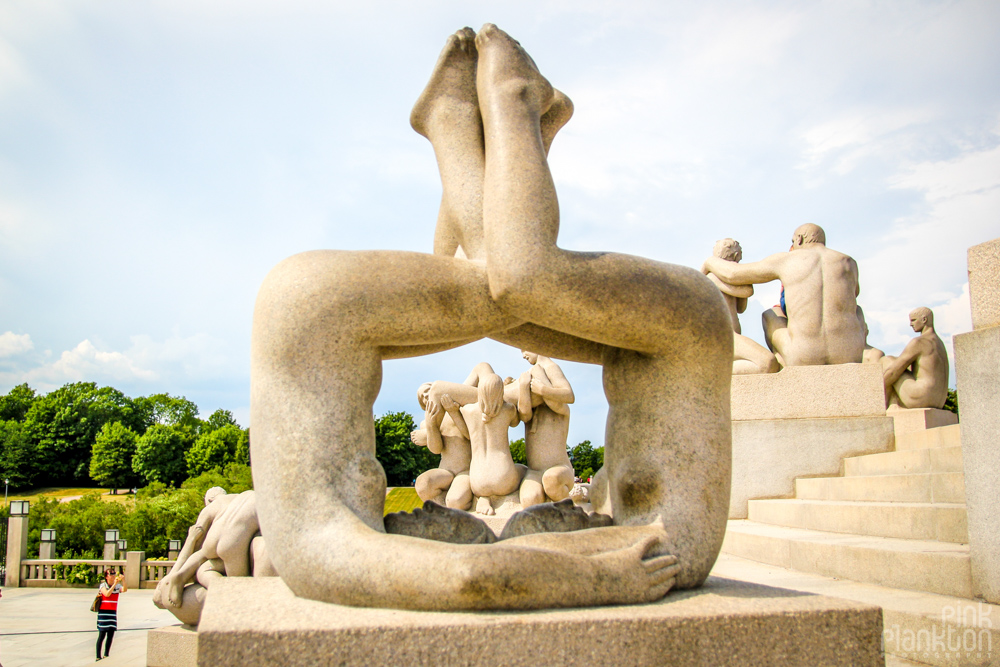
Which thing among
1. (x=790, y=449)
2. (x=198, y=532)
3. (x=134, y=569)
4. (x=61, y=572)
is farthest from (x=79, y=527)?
(x=790, y=449)

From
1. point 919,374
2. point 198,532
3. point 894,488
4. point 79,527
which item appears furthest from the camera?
point 79,527

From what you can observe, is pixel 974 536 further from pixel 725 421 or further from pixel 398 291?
pixel 398 291

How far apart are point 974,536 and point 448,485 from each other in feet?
16.4

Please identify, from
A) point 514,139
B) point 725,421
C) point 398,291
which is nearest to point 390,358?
point 398,291

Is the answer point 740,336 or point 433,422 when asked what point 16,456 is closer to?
point 433,422

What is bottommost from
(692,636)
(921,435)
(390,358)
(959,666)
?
(959,666)

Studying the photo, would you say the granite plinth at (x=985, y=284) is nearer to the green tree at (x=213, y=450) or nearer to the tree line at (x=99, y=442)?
the tree line at (x=99, y=442)

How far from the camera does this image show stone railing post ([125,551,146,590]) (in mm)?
18141

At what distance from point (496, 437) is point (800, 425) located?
325 centimetres

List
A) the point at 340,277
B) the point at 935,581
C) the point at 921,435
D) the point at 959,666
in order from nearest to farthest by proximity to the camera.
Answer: the point at 340,277, the point at 959,666, the point at 935,581, the point at 921,435

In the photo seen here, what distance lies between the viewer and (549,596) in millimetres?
2150

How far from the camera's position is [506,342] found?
9.65 ft

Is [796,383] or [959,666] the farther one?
[796,383]

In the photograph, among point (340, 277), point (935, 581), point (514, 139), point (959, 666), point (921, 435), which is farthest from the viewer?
point (921, 435)
